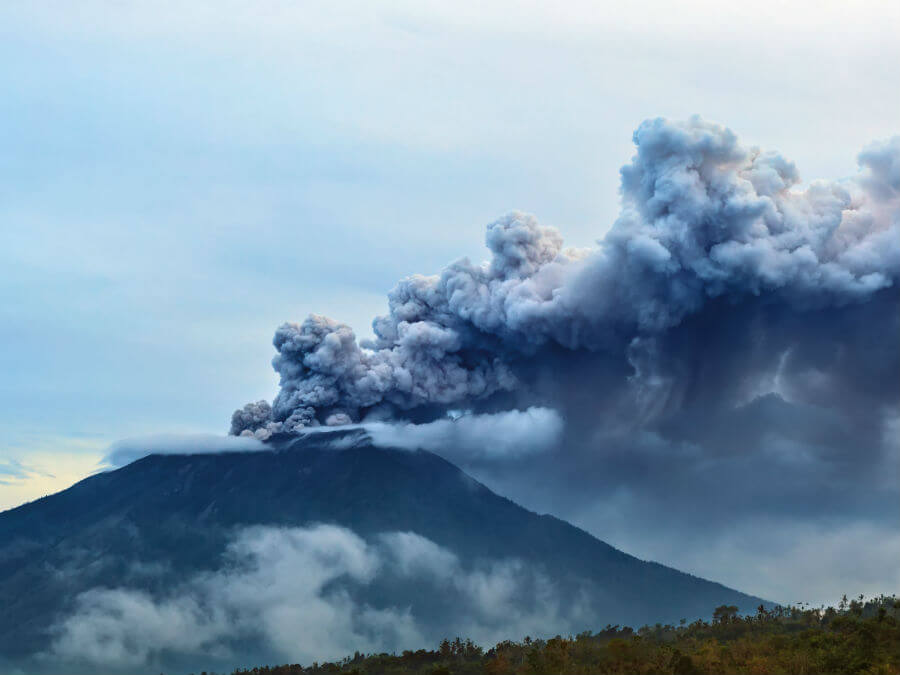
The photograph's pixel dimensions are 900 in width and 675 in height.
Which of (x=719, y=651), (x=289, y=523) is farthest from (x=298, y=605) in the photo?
(x=719, y=651)

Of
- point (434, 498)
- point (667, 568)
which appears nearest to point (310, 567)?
point (434, 498)

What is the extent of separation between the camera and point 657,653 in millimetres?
34406

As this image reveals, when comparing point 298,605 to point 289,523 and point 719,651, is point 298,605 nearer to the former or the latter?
point 289,523

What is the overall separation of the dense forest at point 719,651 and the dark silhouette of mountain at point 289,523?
75333mm

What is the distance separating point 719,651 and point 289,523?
3787 inches

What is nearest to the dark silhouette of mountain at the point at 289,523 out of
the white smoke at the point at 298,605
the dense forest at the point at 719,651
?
the white smoke at the point at 298,605

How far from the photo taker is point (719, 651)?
116 feet

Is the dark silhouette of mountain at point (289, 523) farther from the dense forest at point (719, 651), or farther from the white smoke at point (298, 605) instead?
the dense forest at point (719, 651)

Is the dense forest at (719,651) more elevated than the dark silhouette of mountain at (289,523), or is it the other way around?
the dark silhouette of mountain at (289,523)

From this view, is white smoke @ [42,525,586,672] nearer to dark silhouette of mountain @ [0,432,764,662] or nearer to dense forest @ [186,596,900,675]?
dark silhouette of mountain @ [0,432,764,662]

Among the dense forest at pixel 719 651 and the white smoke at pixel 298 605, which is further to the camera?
the white smoke at pixel 298 605

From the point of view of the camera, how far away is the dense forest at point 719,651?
3241 cm

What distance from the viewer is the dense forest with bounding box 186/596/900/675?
106 feet

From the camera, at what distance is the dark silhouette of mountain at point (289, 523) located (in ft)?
399
